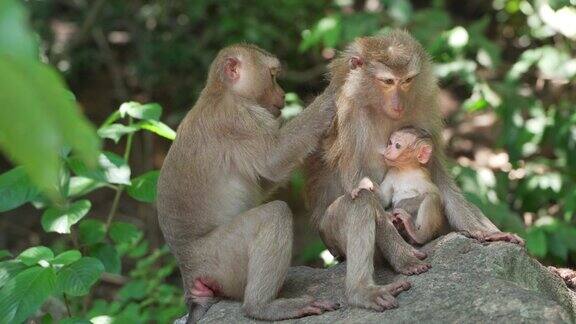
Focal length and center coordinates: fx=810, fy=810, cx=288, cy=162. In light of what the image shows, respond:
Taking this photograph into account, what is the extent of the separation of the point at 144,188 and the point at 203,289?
3.89 feet

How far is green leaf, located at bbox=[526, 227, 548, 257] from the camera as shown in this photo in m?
6.80

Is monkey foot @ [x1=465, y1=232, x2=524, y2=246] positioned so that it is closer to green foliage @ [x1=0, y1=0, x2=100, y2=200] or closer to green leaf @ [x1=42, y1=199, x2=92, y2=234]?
green leaf @ [x1=42, y1=199, x2=92, y2=234]

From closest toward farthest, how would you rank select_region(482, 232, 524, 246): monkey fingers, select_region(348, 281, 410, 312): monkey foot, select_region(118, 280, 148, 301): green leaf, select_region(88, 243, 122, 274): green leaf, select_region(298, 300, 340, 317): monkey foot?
select_region(348, 281, 410, 312): monkey foot → select_region(298, 300, 340, 317): monkey foot → select_region(482, 232, 524, 246): monkey fingers → select_region(88, 243, 122, 274): green leaf → select_region(118, 280, 148, 301): green leaf

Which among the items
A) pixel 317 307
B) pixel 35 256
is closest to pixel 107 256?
pixel 35 256

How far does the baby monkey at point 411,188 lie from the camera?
4.88 meters

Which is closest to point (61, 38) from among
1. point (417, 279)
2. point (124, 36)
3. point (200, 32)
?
point (124, 36)

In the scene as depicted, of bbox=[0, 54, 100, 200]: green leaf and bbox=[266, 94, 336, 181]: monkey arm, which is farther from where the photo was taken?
bbox=[266, 94, 336, 181]: monkey arm

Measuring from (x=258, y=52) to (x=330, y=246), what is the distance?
145 cm

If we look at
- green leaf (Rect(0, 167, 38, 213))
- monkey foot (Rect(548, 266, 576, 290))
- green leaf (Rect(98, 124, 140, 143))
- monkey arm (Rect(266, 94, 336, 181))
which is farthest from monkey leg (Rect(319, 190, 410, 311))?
green leaf (Rect(0, 167, 38, 213))

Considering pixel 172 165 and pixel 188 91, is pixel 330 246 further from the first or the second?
pixel 188 91

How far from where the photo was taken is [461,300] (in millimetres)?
4051

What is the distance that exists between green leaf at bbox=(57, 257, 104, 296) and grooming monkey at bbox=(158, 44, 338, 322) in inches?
19.6

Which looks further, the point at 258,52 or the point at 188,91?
the point at 188,91

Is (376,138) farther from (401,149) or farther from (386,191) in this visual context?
(386,191)
